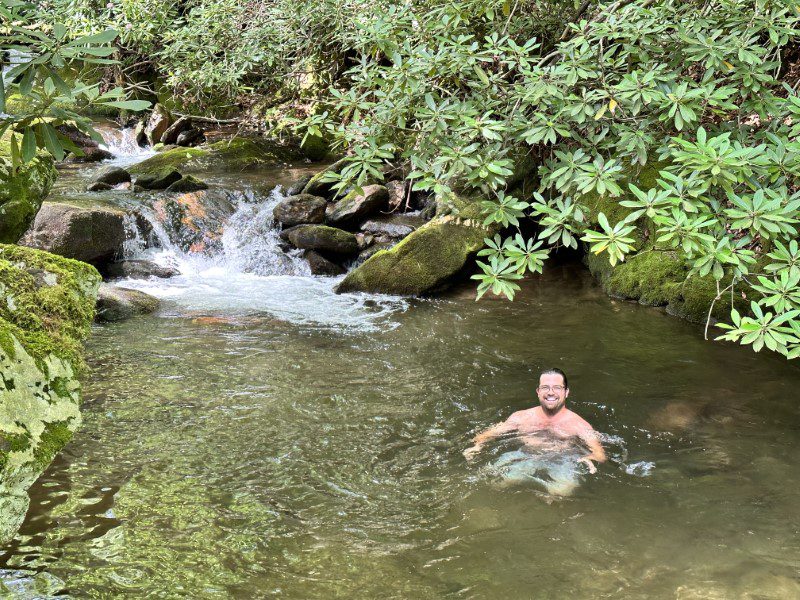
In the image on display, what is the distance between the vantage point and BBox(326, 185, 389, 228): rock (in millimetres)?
12805

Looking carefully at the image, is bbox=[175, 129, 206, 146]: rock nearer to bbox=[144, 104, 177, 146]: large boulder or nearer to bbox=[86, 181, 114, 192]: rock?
bbox=[144, 104, 177, 146]: large boulder

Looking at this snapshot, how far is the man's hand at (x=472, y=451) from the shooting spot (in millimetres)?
5716

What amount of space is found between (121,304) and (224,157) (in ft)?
26.6

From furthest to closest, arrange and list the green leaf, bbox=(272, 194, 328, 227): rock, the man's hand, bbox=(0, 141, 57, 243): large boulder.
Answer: bbox=(272, 194, 328, 227): rock, bbox=(0, 141, 57, 243): large boulder, the man's hand, the green leaf

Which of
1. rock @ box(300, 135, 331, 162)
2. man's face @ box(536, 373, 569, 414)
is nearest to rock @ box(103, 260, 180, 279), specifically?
rock @ box(300, 135, 331, 162)

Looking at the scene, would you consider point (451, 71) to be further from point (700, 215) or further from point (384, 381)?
point (384, 381)

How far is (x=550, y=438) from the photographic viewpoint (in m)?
5.74

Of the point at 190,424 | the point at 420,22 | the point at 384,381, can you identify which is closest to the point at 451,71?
the point at 420,22

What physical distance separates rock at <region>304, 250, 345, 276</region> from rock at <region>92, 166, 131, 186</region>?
16.1ft

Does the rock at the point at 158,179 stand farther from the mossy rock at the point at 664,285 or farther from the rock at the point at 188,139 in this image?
the mossy rock at the point at 664,285

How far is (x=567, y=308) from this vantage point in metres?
9.84

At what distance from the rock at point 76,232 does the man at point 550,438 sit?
7.40 m

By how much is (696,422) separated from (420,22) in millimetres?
4525

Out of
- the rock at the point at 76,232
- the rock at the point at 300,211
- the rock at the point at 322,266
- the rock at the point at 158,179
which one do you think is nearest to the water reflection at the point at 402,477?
the rock at the point at 76,232
